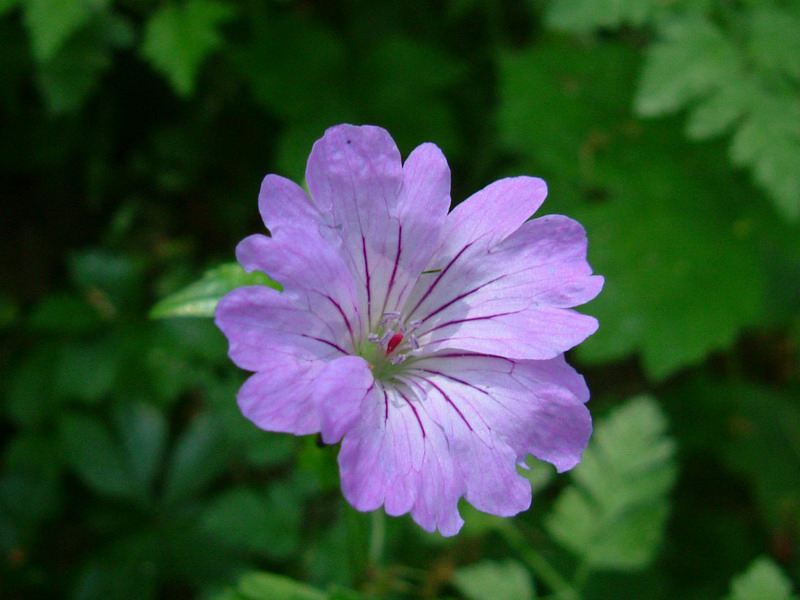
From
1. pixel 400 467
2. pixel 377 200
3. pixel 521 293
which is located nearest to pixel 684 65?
pixel 521 293

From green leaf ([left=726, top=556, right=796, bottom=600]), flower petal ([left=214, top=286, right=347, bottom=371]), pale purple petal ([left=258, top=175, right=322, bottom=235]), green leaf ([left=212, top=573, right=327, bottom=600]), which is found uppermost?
pale purple petal ([left=258, top=175, right=322, bottom=235])

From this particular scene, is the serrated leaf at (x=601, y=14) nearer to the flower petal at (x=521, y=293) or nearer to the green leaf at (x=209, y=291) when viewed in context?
the flower petal at (x=521, y=293)

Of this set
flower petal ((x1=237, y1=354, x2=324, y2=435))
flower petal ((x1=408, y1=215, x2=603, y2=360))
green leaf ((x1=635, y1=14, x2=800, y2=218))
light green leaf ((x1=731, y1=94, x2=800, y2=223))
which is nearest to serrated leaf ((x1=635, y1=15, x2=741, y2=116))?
green leaf ((x1=635, y1=14, x2=800, y2=218))

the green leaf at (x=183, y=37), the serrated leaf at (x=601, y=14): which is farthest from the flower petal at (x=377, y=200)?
the serrated leaf at (x=601, y=14)

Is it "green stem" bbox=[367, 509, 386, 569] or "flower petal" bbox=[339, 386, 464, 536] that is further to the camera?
"green stem" bbox=[367, 509, 386, 569]

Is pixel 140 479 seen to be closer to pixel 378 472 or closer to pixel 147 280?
pixel 147 280

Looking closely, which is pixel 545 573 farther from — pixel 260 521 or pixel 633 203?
pixel 633 203

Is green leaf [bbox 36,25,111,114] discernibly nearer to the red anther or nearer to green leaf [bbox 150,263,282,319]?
green leaf [bbox 150,263,282,319]
